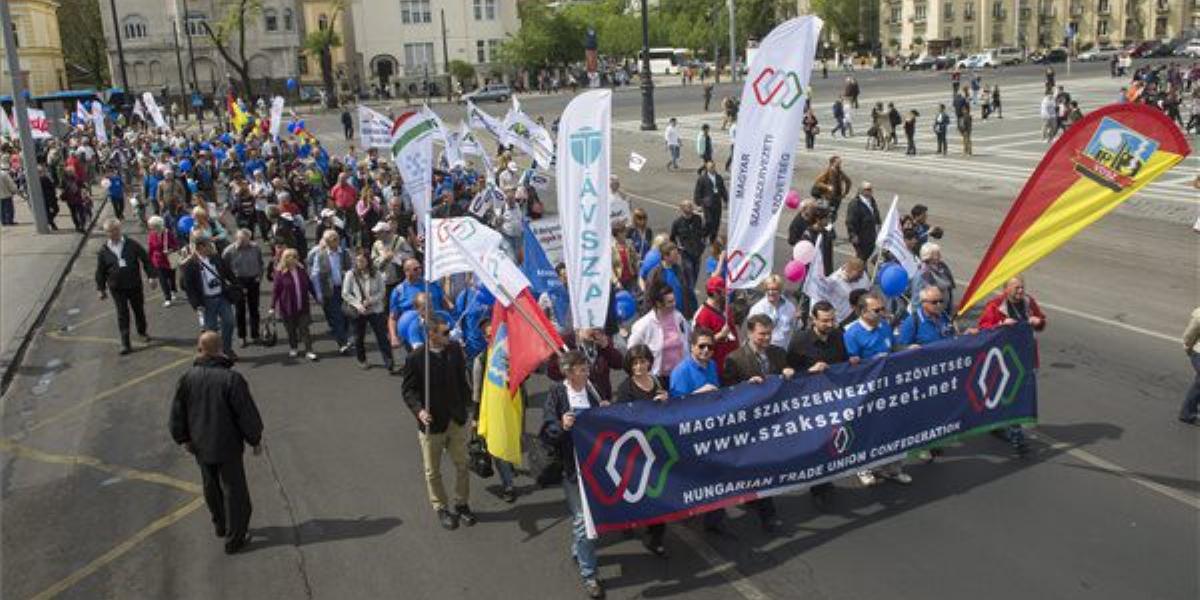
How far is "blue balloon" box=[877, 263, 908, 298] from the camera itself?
9.99 metres

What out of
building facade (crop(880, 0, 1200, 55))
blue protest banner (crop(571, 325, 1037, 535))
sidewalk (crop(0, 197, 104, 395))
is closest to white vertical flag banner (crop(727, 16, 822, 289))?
blue protest banner (crop(571, 325, 1037, 535))

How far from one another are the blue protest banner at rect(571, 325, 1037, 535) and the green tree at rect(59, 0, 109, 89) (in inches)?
4064

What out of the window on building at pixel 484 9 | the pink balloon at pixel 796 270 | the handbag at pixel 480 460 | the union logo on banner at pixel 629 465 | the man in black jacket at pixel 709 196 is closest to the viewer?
the union logo on banner at pixel 629 465

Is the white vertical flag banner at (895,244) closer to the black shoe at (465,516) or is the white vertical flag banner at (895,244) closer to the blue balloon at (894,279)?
the blue balloon at (894,279)

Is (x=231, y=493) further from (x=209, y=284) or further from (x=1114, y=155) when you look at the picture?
(x=1114, y=155)

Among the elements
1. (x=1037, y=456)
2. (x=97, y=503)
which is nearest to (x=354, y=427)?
(x=97, y=503)

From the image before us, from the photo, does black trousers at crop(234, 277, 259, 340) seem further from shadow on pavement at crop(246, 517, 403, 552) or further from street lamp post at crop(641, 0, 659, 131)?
street lamp post at crop(641, 0, 659, 131)

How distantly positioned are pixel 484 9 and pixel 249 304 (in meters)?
81.3

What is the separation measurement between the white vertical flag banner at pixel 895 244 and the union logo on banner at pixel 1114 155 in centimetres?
272

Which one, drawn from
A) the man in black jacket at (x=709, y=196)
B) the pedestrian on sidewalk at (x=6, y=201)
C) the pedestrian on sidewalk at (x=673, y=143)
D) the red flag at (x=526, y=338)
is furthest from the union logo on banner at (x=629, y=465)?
the pedestrian on sidewalk at (x=673, y=143)

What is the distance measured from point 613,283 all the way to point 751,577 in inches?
191

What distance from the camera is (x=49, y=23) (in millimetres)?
81250

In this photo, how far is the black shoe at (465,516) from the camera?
7.36 m

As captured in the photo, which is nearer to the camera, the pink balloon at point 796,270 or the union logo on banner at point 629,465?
the union logo on banner at point 629,465
